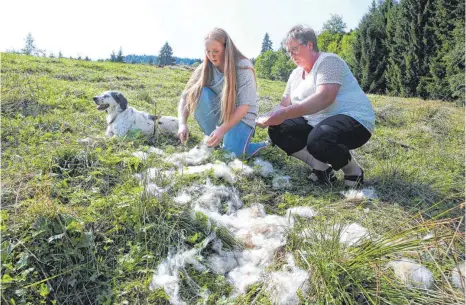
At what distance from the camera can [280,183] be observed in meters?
3.31

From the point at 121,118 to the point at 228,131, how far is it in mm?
1344

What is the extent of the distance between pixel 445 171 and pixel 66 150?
4.10m

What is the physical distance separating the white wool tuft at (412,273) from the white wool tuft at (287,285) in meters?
0.46

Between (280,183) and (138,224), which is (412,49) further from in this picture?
(138,224)

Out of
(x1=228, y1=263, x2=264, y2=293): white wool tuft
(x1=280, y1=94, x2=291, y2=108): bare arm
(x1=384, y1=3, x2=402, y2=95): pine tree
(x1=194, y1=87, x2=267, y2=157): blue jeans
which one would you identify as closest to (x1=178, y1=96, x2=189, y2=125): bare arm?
(x1=194, y1=87, x2=267, y2=157): blue jeans

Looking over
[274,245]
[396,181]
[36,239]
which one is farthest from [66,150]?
[396,181]

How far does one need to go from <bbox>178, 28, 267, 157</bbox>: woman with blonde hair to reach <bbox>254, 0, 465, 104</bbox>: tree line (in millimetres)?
10952

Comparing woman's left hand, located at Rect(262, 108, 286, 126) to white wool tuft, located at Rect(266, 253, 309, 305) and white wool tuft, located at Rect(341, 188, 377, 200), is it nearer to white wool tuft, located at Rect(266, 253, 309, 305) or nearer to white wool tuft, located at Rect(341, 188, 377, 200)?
white wool tuft, located at Rect(341, 188, 377, 200)

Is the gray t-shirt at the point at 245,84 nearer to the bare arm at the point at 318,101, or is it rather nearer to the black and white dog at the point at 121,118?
the bare arm at the point at 318,101

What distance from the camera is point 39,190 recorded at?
7.50 ft

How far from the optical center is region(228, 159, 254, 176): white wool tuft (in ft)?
10.8

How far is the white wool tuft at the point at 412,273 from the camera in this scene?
173cm

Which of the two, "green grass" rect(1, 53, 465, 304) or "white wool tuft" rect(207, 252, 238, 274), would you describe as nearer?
"green grass" rect(1, 53, 465, 304)

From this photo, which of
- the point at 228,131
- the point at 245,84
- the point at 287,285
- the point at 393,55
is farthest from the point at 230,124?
the point at 393,55
